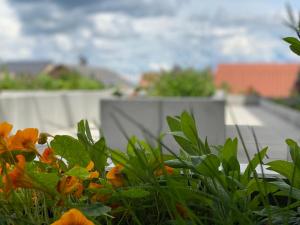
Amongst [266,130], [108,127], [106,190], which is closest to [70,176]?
[106,190]

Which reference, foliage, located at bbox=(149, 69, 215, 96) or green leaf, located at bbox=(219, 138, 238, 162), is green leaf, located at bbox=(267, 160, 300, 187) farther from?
foliage, located at bbox=(149, 69, 215, 96)

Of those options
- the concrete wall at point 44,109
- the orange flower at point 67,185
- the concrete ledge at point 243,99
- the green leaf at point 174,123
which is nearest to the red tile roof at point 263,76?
the concrete ledge at point 243,99

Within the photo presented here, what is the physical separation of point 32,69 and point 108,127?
3051 centimetres

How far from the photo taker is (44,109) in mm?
8930

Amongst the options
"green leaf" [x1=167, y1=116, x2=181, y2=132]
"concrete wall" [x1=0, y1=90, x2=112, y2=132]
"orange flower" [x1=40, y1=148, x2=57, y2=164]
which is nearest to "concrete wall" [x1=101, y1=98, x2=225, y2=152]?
"concrete wall" [x1=0, y1=90, x2=112, y2=132]

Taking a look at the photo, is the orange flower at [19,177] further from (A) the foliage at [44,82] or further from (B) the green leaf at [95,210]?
(A) the foliage at [44,82]

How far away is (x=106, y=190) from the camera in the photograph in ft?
3.08

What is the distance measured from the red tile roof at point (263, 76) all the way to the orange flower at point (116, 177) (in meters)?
29.2

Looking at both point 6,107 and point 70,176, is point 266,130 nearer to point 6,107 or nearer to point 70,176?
point 70,176

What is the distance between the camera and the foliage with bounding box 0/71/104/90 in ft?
42.3

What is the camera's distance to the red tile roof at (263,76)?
99.7 feet

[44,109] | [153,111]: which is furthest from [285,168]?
[44,109]

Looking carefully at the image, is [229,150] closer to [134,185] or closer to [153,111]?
[134,185]

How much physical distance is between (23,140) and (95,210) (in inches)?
9.9
